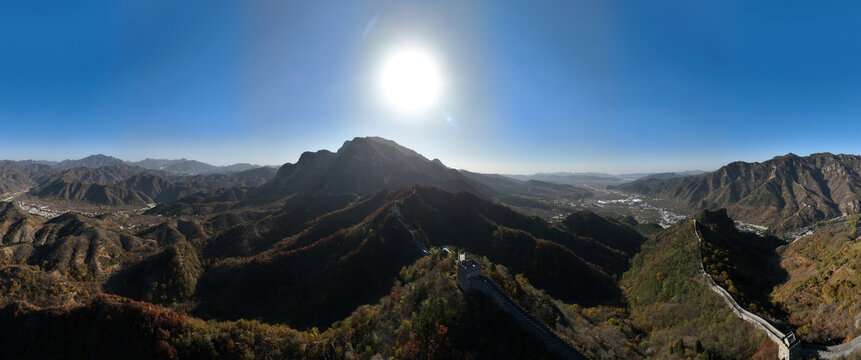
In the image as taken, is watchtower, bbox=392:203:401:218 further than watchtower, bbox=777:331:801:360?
Yes

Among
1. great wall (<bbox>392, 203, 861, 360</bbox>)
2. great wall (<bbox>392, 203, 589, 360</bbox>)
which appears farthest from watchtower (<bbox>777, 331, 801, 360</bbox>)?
great wall (<bbox>392, 203, 589, 360</bbox>)

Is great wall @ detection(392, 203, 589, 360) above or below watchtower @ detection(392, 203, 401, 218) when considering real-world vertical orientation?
below

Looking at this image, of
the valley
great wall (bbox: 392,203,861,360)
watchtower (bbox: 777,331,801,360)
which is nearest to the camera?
great wall (bbox: 392,203,861,360)

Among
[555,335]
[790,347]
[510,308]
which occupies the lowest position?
[555,335]

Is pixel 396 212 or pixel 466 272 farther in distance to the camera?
pixel 396 212

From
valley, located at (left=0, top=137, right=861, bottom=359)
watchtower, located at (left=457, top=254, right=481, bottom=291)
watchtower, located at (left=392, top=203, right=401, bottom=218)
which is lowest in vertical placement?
valley, located at (left=0, top=137, right=861, bottom=359)

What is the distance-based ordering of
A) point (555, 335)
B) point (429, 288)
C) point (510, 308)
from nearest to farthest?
point (555, 335), point (510, 308), point (429, 288)

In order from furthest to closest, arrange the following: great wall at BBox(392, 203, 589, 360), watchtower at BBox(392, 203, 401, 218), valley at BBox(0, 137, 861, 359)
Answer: watchtower at BBox(392, 203, 401, 218) < valley at BBox(0, 137, 861, 359) < great wall at BBox(392, 203, 589, 360)

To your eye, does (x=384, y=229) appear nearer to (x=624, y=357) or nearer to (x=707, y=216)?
(x=624, y=357)

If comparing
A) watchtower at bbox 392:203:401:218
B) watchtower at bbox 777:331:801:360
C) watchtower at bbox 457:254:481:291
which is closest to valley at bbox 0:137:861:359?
watchtower at bbox 457:254:481:291

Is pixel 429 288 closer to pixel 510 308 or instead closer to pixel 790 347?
pixel 510 308

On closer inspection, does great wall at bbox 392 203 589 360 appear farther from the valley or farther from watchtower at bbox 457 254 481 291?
the valley

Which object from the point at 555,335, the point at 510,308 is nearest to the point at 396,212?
the point at 510,308
